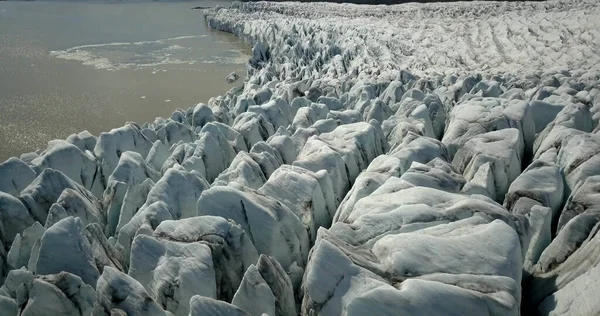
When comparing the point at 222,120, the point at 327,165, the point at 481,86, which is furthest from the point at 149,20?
the point at 327,165

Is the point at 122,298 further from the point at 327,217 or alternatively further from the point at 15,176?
the point at 15,176

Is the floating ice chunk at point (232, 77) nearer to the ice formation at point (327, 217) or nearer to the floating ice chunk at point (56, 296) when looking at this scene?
the ice formation at point (327, 217)

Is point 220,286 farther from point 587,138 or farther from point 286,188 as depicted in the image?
point 587,138

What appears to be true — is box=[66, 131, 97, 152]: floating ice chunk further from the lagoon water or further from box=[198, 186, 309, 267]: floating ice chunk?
box=[198, 186, 309, 267]: floating ice chunk

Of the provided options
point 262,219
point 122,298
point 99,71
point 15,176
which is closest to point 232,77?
point 99,71

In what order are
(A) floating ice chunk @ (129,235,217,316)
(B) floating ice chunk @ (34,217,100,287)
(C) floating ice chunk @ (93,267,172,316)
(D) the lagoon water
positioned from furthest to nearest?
(D) the lagoon water, (B) floating ice chunk @ (34,217,100,287), (A) floating ice chunk @ (129,235,217,316), (C) floating ice chunk @ (93,267,172,316)

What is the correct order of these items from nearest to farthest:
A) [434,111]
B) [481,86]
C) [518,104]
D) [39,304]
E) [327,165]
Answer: [39,304], [327,165], [518,104], [434,111], [481,86]

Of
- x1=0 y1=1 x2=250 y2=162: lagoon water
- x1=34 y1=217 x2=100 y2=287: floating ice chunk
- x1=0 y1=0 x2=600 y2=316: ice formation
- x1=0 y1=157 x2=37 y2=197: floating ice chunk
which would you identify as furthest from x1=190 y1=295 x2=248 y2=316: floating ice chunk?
x1=0 y1=1 x2=250 y2=162: lagoon water
